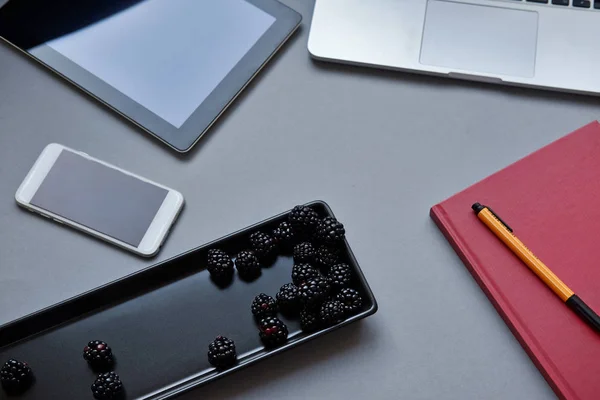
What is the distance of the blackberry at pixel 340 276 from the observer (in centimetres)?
73

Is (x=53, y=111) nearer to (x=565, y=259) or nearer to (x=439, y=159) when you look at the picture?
(x=439, y=159)

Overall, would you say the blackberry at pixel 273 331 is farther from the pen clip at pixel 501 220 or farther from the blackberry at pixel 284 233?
the pen clip at pixel 501 220

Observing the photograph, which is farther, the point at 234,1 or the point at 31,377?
the point at 234,1

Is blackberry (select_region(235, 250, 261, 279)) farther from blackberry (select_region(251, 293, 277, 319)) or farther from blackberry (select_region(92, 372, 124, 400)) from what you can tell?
blackberry (select_region(92, 372, 124, 400))

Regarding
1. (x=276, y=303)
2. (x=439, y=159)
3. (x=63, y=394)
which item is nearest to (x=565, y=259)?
(x=439, y=159)

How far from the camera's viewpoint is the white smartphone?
2.61ft

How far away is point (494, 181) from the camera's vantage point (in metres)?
0.80

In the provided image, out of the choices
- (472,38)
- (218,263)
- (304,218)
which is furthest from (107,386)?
(472,38)

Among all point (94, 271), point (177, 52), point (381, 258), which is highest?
point (177, 52)

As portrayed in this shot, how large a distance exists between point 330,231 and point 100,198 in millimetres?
284

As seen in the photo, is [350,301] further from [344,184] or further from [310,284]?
[344,184]

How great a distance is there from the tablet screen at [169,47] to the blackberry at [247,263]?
192mm

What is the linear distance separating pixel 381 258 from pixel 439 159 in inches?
5.8

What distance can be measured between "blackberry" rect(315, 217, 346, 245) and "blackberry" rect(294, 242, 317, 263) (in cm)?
2
